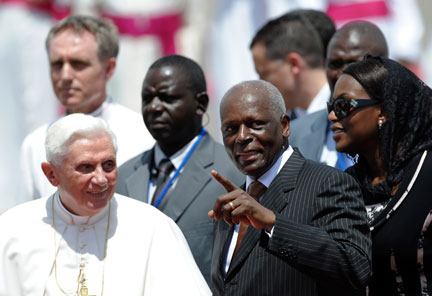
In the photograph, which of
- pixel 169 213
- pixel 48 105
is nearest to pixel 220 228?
pixel 169 213

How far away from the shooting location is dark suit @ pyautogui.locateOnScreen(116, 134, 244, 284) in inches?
228

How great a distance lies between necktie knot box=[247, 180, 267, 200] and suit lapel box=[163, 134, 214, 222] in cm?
→ 101

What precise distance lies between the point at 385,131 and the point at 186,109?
1.58 metres

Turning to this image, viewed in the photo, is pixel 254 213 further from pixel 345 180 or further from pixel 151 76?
pixel 151 76

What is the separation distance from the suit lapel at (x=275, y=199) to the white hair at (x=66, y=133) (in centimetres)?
98

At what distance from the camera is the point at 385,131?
5.08 metres

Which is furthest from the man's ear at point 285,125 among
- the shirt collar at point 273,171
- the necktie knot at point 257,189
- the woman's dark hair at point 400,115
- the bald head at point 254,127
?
the woman's dark hair at point 400,115

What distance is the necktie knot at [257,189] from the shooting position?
495 centimetres

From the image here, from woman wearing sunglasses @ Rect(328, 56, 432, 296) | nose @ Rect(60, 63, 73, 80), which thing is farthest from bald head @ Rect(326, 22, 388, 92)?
nose @ Rect(60, 63, 73, 80)

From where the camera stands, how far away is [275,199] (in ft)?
15.8

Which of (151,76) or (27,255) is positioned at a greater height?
(151,76)

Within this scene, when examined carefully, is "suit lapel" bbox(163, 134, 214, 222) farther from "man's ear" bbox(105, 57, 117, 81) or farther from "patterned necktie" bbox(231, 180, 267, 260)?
"man's ear" bbox(105, 57, 117, 81)

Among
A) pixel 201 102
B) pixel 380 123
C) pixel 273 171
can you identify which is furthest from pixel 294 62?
pixel 273 171

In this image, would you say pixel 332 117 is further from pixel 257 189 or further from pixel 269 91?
pixel 257 189
